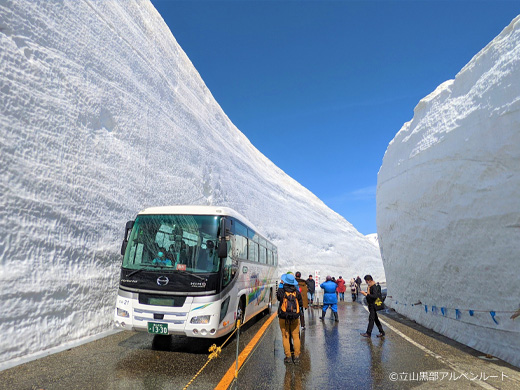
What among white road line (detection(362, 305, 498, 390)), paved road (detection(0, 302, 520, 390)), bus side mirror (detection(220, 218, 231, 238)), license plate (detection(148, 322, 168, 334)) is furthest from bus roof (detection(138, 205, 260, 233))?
white road line (detection(362, 305, 498, 390))

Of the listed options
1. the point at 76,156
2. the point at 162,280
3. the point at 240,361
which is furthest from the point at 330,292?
the point at 76,156

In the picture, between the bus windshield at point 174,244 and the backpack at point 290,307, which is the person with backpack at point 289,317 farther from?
the bus windshield at point 174,244

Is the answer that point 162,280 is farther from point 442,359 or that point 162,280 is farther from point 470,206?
point 470,206

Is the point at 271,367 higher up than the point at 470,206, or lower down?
lower down

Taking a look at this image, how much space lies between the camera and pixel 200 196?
20.5 meters

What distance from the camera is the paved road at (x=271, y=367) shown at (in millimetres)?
4527

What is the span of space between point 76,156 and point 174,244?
16.8 feet

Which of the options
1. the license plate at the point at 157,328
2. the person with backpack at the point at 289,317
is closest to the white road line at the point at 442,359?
the person with backpack at the point at 289,317

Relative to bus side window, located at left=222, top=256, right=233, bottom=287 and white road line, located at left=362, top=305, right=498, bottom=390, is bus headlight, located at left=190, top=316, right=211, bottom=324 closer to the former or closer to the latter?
bus side window, located at left=222, top=256, right=233, bottom=287

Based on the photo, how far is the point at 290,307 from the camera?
18.7ft

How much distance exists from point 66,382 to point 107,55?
13.4m

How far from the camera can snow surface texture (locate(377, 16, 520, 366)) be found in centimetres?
623

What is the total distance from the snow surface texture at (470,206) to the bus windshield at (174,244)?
5633 mm

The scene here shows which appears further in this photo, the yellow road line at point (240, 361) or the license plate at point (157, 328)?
the license plate at point (157, 328)
